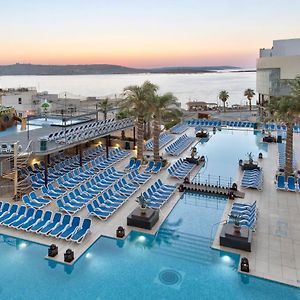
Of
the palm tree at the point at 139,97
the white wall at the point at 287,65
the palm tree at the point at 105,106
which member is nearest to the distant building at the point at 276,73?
the white wall at the point at 287,65

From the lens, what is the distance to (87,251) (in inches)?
476

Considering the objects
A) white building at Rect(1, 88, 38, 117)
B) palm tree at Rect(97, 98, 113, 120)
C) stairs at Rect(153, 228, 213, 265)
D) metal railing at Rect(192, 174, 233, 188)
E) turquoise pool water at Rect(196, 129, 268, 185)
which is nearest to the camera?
stairs at Rect(153, 228, 213, 265)

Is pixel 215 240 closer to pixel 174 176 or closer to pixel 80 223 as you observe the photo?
pixel 80 223

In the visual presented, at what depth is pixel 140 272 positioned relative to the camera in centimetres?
1082

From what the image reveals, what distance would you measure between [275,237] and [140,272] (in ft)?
19.9

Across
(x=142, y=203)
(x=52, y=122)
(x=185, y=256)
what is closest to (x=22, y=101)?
(x=52, y=122)

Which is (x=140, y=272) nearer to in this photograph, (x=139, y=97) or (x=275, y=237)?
(x=275, y=237)

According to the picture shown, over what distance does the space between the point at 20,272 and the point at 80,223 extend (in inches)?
142

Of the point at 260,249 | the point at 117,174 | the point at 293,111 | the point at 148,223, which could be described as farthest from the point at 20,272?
the point at 293,111

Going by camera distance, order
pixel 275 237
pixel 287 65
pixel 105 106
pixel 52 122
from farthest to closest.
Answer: pixel 287 65, pixel 105 106, pixel 52 122, pixel 275 237

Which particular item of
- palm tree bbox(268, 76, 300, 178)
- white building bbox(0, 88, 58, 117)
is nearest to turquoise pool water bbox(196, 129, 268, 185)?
palm tree bbox(268, 76, 300, 178)

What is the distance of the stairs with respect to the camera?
11797 millimetres

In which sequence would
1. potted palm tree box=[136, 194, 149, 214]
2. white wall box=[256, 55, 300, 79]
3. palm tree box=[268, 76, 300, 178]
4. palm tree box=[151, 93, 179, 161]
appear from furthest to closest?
white wall box=[256, 55, 300, 79]
palm tree box=[151, 93, 179, 161]
palm tree box=[268, 76, 300, 178]
potted palm tree box=[136, 194, 149, 214]

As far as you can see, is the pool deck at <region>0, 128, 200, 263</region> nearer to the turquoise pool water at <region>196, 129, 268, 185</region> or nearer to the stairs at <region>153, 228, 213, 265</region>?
the stairs at <region>153, 228, 213, 265</region>
